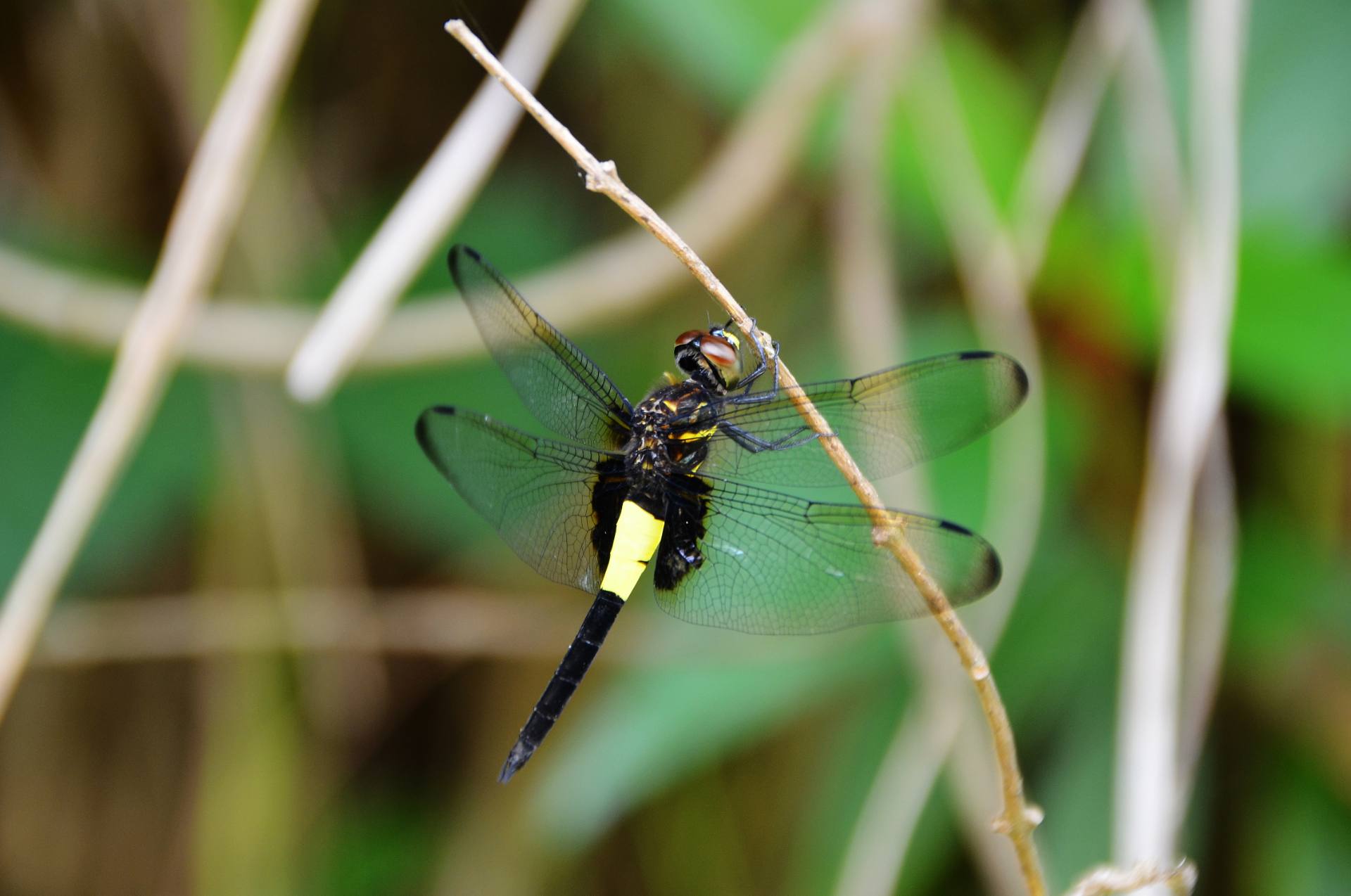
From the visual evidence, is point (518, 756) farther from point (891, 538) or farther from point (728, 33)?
point (728, 33)

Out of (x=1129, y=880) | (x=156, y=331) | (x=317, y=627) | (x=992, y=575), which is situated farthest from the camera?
(x=317, y=627)

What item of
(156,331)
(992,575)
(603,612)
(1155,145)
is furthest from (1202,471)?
(156,331)

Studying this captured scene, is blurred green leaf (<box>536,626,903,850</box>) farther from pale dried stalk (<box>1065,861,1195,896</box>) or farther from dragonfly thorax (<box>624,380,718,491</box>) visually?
pale dried stalk (<box>1065,861,1195,896</box>)

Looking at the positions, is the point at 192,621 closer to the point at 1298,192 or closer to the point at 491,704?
the point at 491,704

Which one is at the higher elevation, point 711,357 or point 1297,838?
point 711,357

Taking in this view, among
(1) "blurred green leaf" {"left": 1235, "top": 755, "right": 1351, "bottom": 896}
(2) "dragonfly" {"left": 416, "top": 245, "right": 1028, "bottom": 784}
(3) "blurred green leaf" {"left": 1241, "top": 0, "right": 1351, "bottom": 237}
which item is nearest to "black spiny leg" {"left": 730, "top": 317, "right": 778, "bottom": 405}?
(2) "dragonfly" {"left": 416, "top": 245, "right": 1028, "bottom": 784}

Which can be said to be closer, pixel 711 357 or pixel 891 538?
pixel 891 538

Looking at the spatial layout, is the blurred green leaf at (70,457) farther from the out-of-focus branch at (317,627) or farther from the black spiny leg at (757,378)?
the black spiny leg at (757,378)

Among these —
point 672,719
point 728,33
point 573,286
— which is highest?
point 728,33

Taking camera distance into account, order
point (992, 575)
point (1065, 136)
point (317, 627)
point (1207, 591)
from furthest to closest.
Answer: point (317, 627)
point (1065, 136)
point (1207, 591)
point (992, 575)
